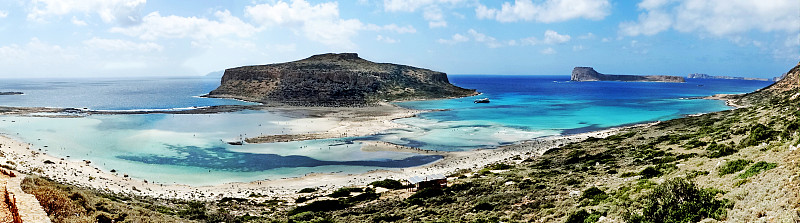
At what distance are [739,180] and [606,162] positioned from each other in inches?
696

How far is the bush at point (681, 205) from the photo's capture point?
11.9 meters

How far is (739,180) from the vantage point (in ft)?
45.9

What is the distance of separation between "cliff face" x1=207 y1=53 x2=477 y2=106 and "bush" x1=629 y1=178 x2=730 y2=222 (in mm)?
100310

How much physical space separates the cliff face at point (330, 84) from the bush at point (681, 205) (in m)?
Result: 100

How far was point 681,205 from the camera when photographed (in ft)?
41.4

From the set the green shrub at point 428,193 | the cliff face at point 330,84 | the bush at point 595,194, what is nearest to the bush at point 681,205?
the bush at point 595,194

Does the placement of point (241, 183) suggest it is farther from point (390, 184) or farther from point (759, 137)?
point (759, 137)

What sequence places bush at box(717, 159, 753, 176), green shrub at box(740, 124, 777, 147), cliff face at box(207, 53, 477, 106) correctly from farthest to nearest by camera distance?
cliff face at box(207, 53, 477, 106)
green shrub at box(740, 124, 777, 147)
bush at box(717, 159, 753, 176)

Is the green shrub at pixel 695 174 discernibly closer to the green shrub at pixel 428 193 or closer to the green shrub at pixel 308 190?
the green shrub at pixel 428 193

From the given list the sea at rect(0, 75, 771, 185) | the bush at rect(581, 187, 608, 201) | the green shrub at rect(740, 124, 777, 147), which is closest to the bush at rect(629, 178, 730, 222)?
the bush at rect(581, 187, 608, 201)

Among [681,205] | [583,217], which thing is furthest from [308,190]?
[681,205]

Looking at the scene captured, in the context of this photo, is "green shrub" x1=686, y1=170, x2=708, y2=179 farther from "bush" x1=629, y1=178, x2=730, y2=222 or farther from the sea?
the sea

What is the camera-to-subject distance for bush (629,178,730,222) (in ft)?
39.2

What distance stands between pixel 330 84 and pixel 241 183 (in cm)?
9589
